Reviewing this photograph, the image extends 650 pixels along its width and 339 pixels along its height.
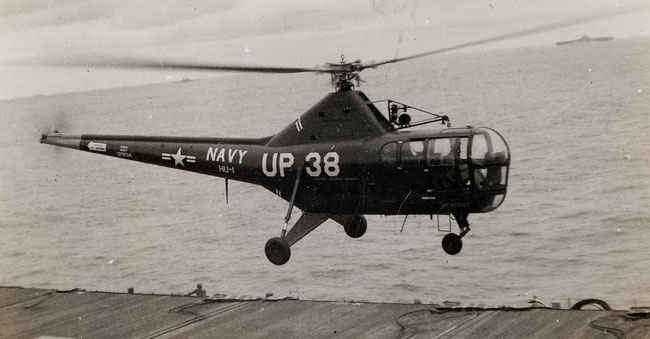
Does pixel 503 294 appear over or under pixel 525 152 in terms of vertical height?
under

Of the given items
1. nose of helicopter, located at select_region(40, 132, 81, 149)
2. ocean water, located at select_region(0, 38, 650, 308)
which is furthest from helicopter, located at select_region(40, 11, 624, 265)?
ocean water, located at select_region(0, 38, 650, 308)

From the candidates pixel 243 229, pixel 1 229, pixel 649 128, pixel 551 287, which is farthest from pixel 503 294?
pixel 649 128

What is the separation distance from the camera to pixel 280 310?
67.2 ft

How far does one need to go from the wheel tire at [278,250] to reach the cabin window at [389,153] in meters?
2.74

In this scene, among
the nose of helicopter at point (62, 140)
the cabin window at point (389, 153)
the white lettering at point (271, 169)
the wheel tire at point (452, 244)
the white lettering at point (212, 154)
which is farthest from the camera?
the nose of helicopter at point (62, 140)

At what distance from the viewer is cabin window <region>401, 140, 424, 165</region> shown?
46.8ft

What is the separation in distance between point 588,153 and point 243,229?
32.0 m

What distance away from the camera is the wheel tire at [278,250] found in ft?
47.8

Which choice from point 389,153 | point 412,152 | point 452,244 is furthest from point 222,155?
point 452,244

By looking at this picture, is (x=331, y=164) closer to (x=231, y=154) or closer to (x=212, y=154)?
(x=231, y=154)

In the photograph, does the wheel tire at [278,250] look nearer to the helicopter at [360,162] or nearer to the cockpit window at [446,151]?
the helicopter at [360,162]

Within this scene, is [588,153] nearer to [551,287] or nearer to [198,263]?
[551,287]

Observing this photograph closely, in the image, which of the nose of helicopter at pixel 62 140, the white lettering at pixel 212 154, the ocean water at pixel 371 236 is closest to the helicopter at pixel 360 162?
the white lettering at pixel 212 154

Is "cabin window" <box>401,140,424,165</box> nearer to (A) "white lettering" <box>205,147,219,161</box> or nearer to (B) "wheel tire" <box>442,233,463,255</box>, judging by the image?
(B) "wheel tire" <box>442,233,463,255</box>
